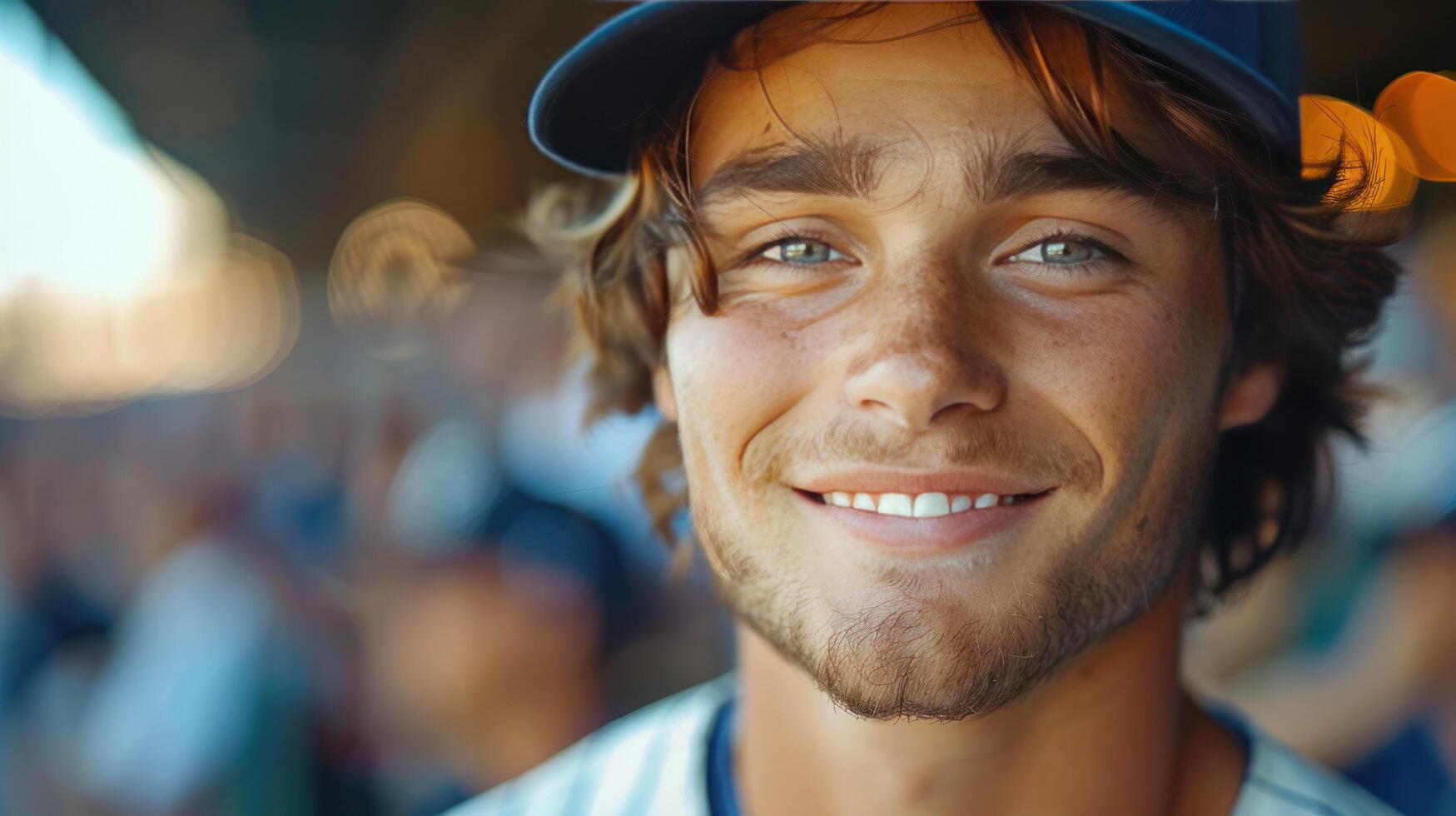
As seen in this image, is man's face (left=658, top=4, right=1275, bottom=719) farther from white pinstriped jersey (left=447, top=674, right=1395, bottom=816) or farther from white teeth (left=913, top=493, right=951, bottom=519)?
white pinstriped jersey (left=447, top=674, right=1395, bottom=816)

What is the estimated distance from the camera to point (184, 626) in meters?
2.13

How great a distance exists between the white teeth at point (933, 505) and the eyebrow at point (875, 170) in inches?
12.1

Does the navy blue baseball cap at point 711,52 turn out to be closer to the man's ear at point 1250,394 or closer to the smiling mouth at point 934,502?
the man's ear at point 1250,394

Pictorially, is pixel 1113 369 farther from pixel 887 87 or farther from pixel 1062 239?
pixel 887 87

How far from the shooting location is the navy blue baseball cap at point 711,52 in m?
1.00

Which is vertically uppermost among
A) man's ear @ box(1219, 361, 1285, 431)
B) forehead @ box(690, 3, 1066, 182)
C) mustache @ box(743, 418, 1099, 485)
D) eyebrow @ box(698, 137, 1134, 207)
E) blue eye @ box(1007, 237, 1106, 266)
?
forehead @ box(690, 3, 1066, 182)

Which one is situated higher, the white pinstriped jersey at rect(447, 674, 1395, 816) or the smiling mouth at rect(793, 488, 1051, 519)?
the smiling mouth at rect(793, 488, 1051, 519)

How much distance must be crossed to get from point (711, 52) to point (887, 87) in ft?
0.72

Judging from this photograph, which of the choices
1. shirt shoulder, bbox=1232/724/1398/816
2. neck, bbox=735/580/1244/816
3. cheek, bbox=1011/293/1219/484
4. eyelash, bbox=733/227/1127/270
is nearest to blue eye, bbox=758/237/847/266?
eyelash, bbox=733/227/1127/270

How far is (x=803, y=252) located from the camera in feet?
3.72

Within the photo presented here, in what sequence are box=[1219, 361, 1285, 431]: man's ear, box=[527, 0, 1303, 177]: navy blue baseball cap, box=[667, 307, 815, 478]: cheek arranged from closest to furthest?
box=[527, 0, 1303, 177]: navy blue baseball cap → box=[667, 307, 815, 478]: cheek → box=[1219, 361, 1285, 431]: man's ear

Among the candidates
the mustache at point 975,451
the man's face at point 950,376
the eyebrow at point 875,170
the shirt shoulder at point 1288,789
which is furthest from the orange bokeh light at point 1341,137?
the shirt shoulder at point 1288,789

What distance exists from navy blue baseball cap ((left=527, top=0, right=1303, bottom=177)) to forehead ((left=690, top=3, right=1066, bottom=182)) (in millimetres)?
60

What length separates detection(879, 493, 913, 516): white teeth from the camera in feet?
3.52
